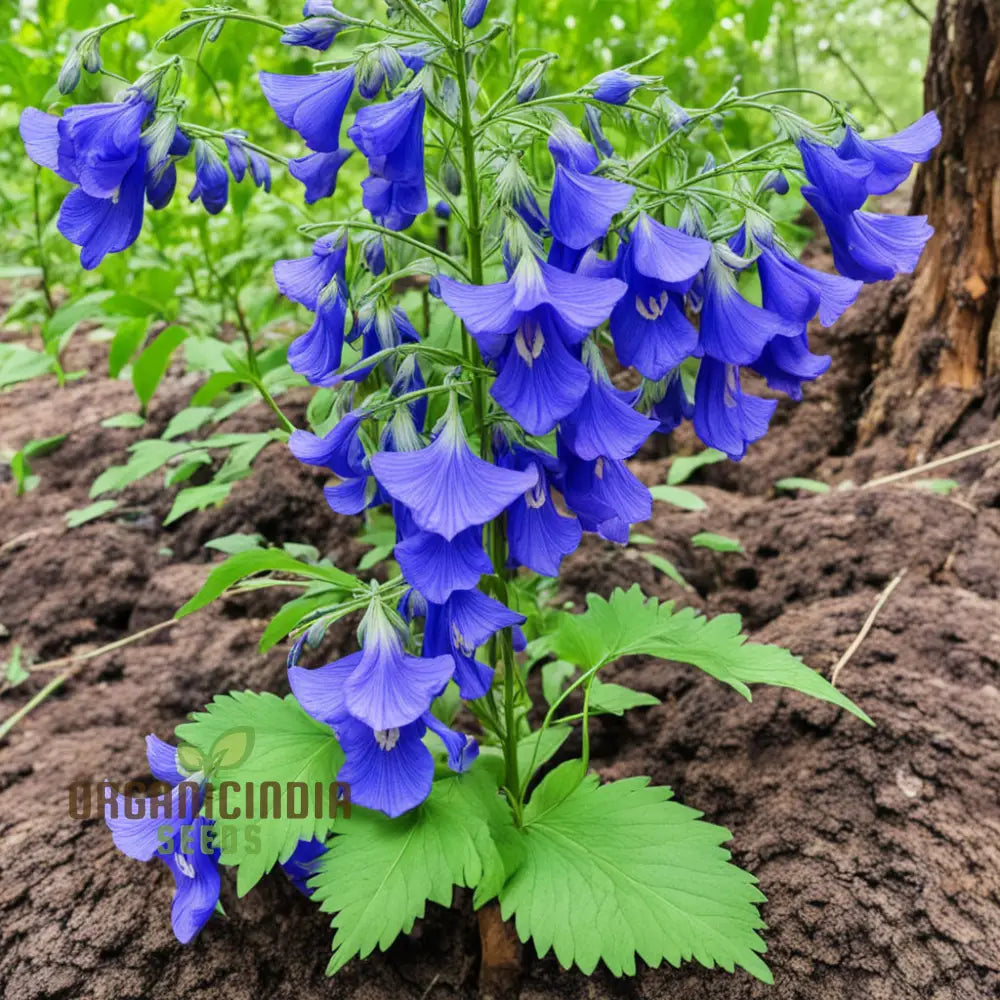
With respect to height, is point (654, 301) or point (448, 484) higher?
point (654, 301)

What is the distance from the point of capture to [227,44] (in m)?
2.83

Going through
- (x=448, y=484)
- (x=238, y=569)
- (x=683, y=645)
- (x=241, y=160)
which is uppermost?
(x=241, y=160)

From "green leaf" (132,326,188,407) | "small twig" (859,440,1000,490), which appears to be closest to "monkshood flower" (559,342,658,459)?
"green leaf" (132,326,188,407)

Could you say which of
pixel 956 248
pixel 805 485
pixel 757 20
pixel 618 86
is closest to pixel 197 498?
pixel 618 86

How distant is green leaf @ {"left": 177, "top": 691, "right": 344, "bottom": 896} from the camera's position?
1472mm

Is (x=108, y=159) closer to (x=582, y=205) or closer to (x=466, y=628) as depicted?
(x=582, y=205)

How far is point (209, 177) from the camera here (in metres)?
1.64

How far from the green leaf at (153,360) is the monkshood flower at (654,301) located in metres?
1.70

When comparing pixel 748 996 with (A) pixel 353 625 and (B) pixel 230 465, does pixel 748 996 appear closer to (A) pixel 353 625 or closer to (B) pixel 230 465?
(A) pixel 353 625

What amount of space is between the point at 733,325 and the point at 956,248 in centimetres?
252

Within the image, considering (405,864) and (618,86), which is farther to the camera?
(405,864)

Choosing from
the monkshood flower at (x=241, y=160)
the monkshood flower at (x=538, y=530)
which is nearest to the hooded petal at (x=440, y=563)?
the monkshood flower at (x=538, y=530)

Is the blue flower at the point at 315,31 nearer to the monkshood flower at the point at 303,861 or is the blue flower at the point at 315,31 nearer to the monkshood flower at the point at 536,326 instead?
the monkshood flower at the point at 536,326

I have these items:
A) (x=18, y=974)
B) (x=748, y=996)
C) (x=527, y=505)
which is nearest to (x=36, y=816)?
(x=18, y=974)
